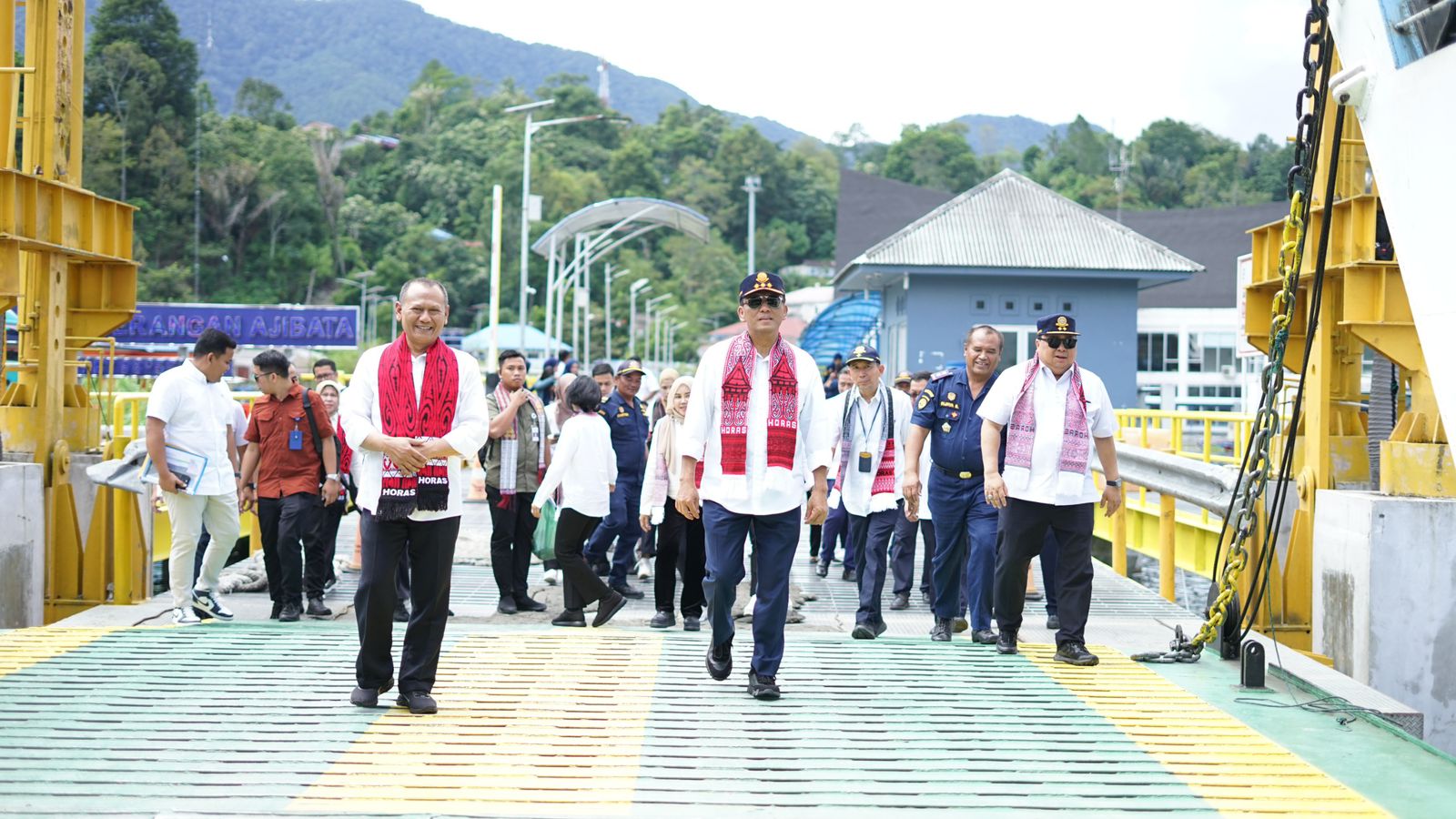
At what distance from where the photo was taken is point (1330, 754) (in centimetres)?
588

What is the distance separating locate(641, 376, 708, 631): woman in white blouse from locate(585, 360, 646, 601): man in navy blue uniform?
41.1 inches

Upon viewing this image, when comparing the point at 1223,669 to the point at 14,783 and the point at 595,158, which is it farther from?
the point at 595,158

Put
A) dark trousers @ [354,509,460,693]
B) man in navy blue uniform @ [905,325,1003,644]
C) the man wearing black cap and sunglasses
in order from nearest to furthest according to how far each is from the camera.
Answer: dark trousers @ [354,509,460,693], the man wearing black cap and sunglasses, man in navy blue uniform @ [905,325,1003,644]

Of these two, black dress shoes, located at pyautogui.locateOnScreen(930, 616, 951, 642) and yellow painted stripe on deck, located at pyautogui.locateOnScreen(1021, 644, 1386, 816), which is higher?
black dress shoes, located at pyautogui.locateOnScreen(930, 616, 951, 642)

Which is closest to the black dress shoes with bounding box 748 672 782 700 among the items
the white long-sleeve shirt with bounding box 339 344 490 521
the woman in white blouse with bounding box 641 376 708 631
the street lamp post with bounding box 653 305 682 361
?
the white long-sleeve shirt with bounding box 339 344 490 521

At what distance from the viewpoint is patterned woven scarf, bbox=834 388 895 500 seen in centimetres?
938

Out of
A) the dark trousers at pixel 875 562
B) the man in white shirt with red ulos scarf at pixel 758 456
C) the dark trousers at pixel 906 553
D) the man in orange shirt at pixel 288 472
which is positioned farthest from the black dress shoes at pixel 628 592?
the man in white shirt with red ulos scarf at pixel 758 456

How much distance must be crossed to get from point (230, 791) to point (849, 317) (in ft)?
140

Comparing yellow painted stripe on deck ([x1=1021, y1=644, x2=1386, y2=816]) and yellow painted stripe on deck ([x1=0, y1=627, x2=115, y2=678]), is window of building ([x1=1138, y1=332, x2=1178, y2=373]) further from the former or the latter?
yellow painted stripe on deck ([x1=0, y1=627, x2=115, y2=678])

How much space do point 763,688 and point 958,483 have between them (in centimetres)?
251

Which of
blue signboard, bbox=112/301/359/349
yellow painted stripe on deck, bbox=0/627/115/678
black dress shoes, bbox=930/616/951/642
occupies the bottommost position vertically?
yellow painted stripe on deck, bbox=0/627/115/678

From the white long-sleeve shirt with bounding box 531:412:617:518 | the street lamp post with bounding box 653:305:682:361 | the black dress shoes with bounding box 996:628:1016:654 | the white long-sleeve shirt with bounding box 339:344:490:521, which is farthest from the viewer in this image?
the street lamp post with bounding box 653:305:682:361

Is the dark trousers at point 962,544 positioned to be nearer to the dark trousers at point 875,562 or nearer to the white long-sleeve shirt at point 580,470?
the dark trousers at point 875,562

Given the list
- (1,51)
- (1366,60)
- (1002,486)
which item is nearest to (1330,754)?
(1002,486)
